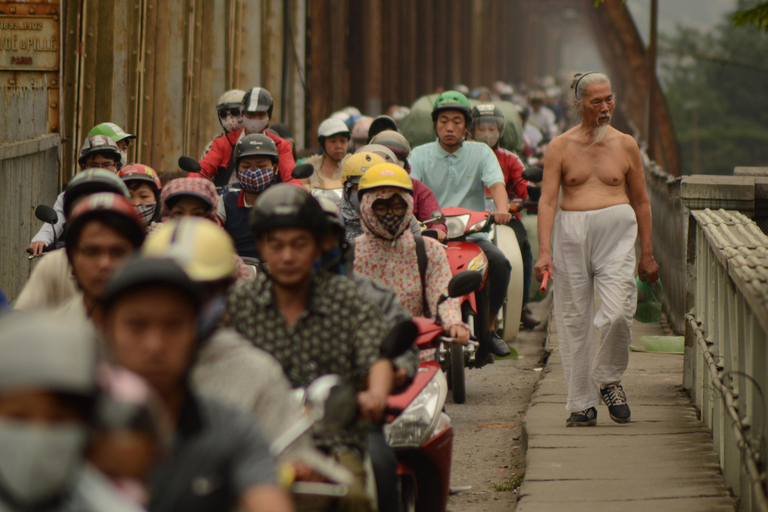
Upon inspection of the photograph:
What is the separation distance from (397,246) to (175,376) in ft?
11.1

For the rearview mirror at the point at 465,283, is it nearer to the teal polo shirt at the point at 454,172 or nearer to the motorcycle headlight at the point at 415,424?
the motorcycle headlight at the point at 415,424

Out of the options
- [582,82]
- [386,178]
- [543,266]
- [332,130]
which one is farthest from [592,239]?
[332,130]

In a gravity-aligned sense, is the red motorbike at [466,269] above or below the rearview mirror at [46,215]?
below

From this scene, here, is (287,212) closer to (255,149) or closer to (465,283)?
(465,283)

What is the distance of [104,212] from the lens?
3516mm

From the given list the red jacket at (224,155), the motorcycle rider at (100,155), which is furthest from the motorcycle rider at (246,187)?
the red jacket at (224,155)

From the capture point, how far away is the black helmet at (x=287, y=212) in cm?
369

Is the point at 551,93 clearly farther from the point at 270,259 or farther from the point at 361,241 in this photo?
the point at 270,259

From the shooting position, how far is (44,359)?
1.79 metres

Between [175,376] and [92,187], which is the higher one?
[92,187]

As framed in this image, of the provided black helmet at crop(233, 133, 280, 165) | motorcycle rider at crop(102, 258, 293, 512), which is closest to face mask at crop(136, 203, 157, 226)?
black helmet at crop(233, 133, 280, 165)

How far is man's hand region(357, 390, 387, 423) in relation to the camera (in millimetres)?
3443

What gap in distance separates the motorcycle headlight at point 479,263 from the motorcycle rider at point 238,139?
58.5 inches

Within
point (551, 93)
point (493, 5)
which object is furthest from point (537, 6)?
point (551, 93)
